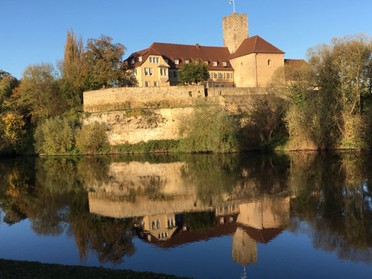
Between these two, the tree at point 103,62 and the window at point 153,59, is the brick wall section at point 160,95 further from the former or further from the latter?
the window at point 153,59

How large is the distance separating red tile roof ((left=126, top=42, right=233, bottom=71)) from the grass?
49.2 m

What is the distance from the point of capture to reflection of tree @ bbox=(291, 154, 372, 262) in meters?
12.7

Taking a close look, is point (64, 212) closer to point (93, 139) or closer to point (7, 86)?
point (93, 139)

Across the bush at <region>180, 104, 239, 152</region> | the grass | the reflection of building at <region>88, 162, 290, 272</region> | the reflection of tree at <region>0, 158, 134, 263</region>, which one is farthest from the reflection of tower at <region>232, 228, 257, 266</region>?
the bush at <region>180, 104, 239, 152</region>

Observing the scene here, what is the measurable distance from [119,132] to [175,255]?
38974mm

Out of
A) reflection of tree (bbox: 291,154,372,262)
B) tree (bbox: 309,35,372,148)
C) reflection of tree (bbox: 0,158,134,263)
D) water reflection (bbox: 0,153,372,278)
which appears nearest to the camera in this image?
reflection of tree (bbox: 291,154,372,262)

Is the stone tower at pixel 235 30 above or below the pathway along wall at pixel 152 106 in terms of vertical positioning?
above

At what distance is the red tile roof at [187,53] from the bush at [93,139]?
1245 centimetres

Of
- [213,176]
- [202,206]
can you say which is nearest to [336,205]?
[202,206]

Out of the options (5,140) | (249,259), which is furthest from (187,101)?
(249,259)

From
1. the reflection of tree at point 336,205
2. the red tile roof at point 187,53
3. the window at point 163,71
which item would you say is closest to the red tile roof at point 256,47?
the red tile roof at point 187,53

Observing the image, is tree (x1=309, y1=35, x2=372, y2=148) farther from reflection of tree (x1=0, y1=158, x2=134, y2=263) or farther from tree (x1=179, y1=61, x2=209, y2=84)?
reflection of tree (x1=0, y1=158, x2=134, y2=263)

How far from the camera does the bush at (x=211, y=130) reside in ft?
136

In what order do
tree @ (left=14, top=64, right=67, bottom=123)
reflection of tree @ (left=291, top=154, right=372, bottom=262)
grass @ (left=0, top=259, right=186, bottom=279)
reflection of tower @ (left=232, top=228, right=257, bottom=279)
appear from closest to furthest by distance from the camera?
grass @ (left=0, top=259, right=186, bottom=279) < reflection of tower @ (left=232, top=228, right=257, bottom=279) < reflection of tree @ (left=291, top=154, right=372, bottom=262) < tree @ (left=14, top=64, right=67, bottom=123)
